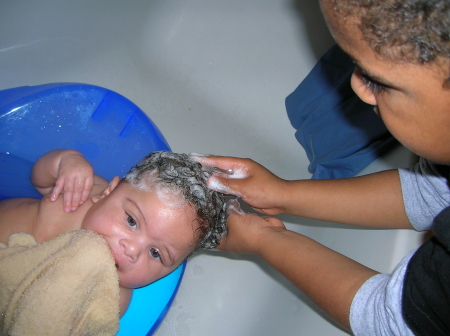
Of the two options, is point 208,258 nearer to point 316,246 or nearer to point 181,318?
point 181,318

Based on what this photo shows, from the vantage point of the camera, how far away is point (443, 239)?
0.48m

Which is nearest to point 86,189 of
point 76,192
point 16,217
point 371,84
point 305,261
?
point 76,192

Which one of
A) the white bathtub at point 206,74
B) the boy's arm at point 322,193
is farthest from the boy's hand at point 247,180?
the white bathtub at point 206,74

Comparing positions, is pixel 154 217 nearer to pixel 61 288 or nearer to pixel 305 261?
pixel 61 288

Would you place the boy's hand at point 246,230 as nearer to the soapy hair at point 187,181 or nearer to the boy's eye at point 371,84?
the soapy hair at point 187,181

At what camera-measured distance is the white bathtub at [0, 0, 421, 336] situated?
125cm

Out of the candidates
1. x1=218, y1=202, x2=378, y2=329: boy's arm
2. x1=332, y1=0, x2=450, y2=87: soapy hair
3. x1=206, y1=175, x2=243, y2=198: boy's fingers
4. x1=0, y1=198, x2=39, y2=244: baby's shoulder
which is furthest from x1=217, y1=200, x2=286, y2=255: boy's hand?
x1=332, y1=0, x2=450, y2=87: soapy hair

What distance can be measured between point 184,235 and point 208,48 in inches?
37.0

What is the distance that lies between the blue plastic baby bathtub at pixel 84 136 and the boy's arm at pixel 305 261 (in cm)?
22

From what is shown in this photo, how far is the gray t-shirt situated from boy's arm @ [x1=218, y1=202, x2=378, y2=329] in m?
0.03

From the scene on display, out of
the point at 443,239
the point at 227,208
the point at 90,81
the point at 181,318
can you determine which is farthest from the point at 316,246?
the point at 90,81

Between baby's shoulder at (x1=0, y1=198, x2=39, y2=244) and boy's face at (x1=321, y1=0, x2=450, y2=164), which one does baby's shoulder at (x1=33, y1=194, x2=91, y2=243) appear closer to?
baby's shoulder at (x1=0, y1=198, x2=39, y2=244)

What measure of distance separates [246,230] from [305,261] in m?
0.20

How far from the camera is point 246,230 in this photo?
972mm
